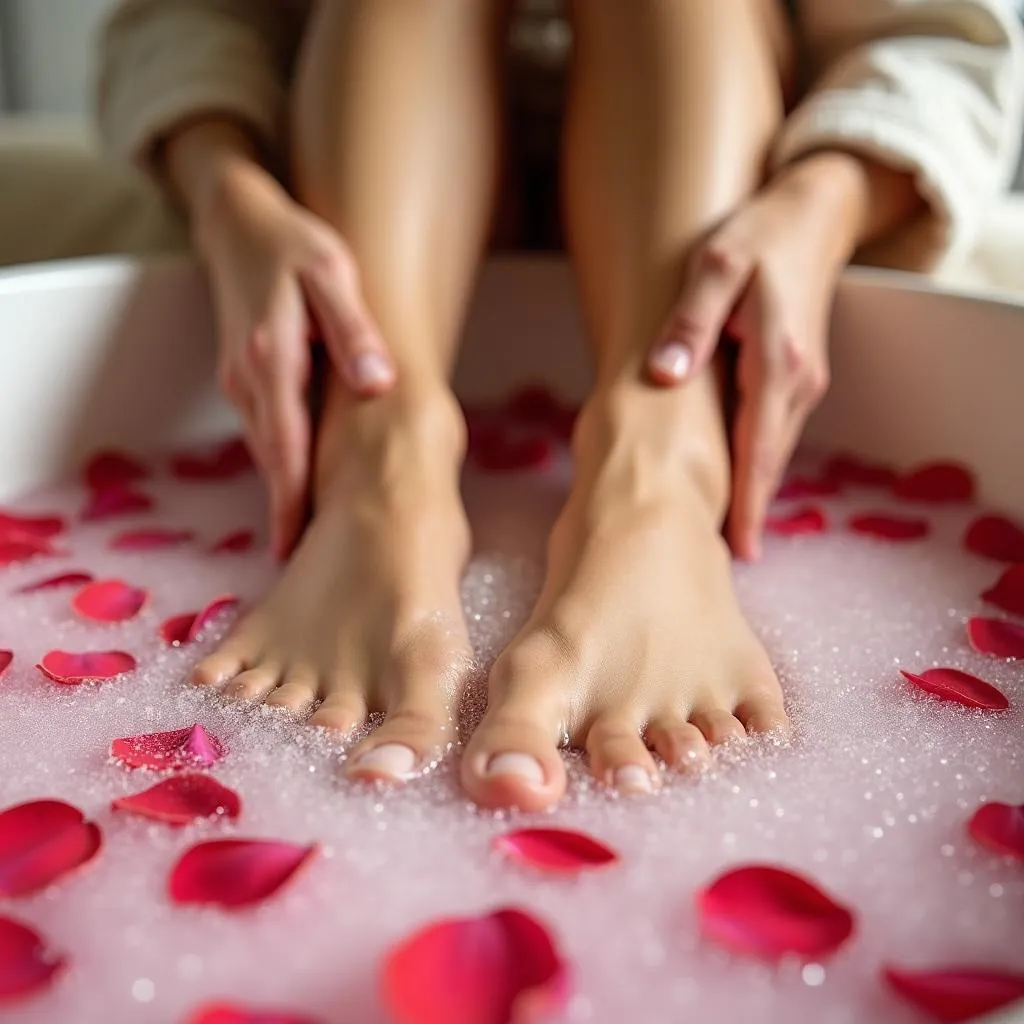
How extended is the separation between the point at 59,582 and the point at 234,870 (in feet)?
1.28

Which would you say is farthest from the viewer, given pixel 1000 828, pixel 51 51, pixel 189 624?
pixel 51 51

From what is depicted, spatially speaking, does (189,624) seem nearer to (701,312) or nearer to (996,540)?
(701,312)

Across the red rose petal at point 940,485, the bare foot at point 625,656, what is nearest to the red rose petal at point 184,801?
the bare foot at point 625,656

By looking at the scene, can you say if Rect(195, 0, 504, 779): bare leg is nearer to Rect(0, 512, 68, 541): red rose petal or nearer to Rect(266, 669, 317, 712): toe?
Rect(266, 669, 317, 712): toe

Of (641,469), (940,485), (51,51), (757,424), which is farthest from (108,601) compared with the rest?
(51,51)

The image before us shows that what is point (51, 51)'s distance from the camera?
215cm

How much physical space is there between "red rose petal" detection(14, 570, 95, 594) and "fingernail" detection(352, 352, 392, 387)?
0.83 ft

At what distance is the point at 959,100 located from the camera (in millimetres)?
1001

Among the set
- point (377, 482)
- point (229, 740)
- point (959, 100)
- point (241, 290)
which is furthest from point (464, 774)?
point (959, 100)

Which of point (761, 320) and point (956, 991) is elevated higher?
point (761, 320)

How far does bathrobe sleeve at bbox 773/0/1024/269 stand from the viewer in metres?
0.95

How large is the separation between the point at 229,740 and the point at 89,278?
1.79 ft

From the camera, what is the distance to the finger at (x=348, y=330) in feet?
2.81

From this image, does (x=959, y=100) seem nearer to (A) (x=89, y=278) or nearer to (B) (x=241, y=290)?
(B) (x=241, y=290)
